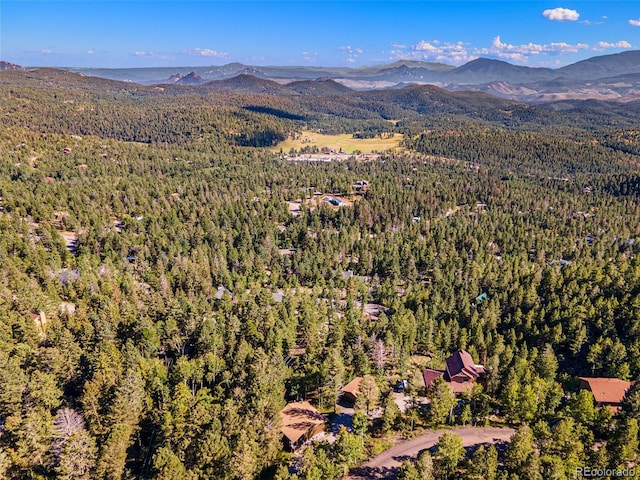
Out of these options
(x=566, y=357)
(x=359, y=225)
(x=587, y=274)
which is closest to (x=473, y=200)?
(x=359, y=225)

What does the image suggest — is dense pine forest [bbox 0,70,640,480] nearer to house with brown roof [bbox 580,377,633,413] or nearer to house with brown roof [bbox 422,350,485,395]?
house with brown roof [bbox 422,350,485,395]

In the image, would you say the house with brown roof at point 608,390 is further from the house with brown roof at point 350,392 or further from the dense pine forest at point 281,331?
the house with brown roof at point 350,392

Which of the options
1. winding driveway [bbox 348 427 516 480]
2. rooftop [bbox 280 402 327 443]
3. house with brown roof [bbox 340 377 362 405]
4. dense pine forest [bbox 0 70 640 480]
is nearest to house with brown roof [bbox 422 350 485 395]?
dense pine forest [bbox 0 70 640 480]

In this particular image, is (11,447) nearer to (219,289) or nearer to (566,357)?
(219,289)

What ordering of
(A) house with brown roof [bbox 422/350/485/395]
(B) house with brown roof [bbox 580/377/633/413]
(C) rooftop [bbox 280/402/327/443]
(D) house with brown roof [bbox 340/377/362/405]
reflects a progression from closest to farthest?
(C) rooftop [bbox 280/402/327/443]
(B) house with brown roof [bbox 580/377/633/413]
(D) house with brown roof [bbox 340/377/362/405]
(A) house with brown roof [bbox 422/350/485/395]

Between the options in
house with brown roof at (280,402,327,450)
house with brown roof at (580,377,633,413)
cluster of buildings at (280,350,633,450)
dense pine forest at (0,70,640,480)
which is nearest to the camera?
dense pine forest at (0,70,640,480)

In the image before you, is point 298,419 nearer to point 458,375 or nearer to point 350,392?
point 350,392

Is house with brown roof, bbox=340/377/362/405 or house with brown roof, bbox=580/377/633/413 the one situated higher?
house with brown roof, bbox=580/377/633/413
